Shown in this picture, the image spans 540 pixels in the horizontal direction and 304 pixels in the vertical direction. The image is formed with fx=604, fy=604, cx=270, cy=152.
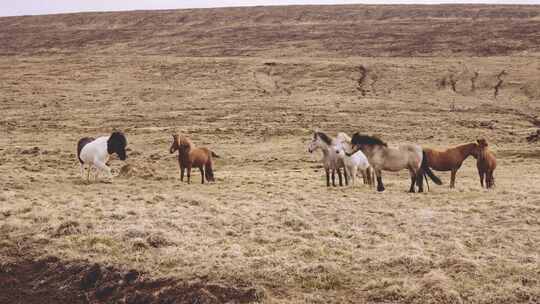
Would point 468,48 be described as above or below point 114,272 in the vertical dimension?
above

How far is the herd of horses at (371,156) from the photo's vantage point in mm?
15727

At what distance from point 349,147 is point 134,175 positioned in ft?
22.7

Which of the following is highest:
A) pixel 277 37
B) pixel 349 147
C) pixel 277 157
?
pixel 277 37

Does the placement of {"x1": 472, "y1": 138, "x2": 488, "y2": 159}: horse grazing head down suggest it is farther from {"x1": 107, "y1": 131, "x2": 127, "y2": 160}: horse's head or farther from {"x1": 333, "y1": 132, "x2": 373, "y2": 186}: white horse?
{"x1": 107, "y1": 131, "x2": 127, "y2": 160}: horse's head

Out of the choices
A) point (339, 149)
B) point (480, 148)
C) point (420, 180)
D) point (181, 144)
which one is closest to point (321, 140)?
point (339, 149)

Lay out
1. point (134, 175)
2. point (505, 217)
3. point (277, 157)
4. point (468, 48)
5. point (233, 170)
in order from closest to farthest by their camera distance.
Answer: point (505, 217) < point (134, 175) < point (233, 170) < point (277, 157) < point (468, 48)

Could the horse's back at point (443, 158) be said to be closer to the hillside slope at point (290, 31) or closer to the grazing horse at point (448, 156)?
the grazing horse at point (448, 156)

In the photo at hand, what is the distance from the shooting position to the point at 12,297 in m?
9.77

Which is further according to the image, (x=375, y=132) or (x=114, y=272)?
(x=375, y=132)

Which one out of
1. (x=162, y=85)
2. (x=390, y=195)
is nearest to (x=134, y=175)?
(x=390, y=195)

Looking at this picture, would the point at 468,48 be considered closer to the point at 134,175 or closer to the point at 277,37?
the point at 277,37

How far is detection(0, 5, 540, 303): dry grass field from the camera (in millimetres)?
9508

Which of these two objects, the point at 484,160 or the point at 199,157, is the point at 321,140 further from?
the point at 484,160

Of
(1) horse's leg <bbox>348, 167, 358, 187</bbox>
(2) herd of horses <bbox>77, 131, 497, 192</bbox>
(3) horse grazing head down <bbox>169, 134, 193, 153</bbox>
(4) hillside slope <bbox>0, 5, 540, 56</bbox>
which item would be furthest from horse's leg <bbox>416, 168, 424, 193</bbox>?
(4) hillside slope <bbox>0, 5, 540, 56</bbox>
